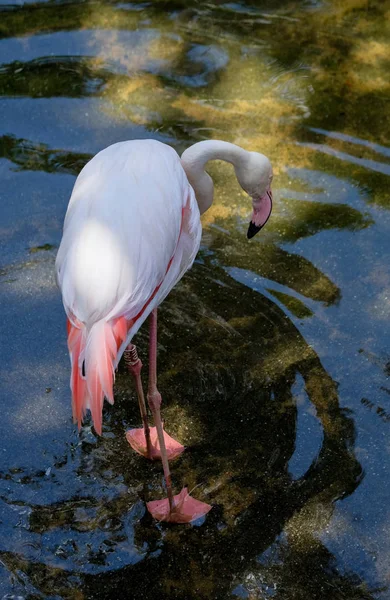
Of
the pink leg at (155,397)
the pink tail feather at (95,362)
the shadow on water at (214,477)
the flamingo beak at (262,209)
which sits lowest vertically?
the shadow on water at (214,477)

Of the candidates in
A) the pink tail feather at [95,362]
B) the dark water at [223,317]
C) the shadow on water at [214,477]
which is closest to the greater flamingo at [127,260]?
the pink tail feather at [95,362]

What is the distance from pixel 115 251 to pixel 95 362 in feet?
1.32

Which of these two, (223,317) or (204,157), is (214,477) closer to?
(223,317)

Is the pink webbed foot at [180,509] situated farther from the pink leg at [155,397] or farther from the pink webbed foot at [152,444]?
the pink webbed foot at [152,444]

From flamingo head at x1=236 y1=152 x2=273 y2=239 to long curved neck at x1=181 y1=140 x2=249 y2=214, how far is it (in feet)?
0.10

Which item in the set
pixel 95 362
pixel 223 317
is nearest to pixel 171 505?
pixel 95 362

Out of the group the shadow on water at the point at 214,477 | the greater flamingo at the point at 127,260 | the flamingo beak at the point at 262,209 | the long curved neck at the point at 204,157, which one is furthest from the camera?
the flamingo beak at the point at 262,209

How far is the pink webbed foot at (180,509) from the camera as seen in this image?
10.1 ft

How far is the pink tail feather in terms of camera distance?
262cm

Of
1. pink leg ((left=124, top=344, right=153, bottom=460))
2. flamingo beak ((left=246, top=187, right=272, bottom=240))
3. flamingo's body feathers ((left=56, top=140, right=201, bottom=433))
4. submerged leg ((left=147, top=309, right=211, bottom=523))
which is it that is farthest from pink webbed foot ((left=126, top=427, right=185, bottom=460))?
flamingo beak ((left=246, top=187, right=272, bottom=240))

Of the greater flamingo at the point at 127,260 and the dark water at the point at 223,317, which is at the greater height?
the greater flamingo at the point at 127,260

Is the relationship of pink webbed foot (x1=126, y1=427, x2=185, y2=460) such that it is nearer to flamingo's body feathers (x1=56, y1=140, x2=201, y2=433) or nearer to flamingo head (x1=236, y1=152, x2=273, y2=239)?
flamingo's body feathers (x1=56, y1=140, x2=201, y2=433)

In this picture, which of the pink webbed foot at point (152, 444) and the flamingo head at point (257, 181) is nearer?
the pink webbed foot at point (152, 444)

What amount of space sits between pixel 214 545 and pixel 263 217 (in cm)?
139
